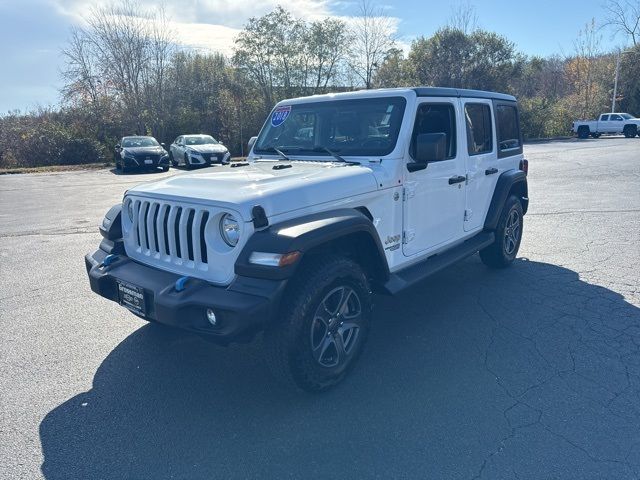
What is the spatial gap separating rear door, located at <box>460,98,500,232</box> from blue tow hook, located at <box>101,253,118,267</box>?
3.29 metres

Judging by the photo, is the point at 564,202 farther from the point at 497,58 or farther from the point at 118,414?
the point at 497,58

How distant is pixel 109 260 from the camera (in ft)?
11.6

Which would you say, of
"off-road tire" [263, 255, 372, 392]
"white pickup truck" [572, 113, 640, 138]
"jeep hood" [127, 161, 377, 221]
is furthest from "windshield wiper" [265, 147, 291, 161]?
"white pickup truck" [572, 113, 640, 138]

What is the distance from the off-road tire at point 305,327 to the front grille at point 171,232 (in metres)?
0.63

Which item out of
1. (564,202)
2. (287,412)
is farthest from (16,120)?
(287,412)

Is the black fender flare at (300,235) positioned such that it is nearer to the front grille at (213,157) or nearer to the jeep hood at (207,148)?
the front grille at (213,157)

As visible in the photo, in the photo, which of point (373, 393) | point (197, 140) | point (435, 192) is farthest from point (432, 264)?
point (197, 140)

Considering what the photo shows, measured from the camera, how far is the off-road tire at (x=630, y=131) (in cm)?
3403

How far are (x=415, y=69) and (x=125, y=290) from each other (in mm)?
34070

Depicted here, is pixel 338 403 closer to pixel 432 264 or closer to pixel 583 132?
pixel 432 264

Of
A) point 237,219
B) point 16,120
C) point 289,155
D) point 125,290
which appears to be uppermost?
point 16,120

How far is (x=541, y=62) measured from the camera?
169 ft

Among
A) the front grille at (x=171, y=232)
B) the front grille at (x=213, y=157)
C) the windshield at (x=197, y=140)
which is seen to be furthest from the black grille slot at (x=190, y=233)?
the windshield at (x=197, y=140)

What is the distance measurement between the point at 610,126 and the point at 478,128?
36.5 metres
